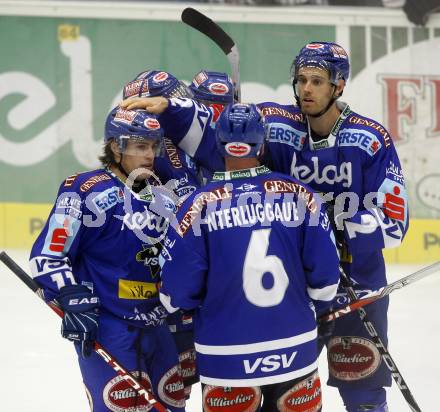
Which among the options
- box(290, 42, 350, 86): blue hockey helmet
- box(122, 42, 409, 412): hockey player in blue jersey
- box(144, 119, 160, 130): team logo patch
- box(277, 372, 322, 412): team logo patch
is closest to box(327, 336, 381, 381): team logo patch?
box(122, 42, 409, 412): hockey player in blue jersey

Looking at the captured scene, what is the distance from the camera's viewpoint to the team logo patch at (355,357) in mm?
3625

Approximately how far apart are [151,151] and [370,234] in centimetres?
75

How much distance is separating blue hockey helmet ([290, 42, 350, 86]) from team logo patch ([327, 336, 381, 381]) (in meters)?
0.88

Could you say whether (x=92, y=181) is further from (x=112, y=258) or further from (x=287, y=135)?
(x=287, y=135)

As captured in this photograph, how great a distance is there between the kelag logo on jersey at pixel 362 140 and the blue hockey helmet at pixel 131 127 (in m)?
0.61

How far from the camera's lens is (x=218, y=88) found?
4.13 metres

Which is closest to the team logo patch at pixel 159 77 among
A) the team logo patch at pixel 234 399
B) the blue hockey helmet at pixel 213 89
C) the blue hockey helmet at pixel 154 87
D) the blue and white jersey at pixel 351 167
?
the blue hockey helmet at pixel 154 87

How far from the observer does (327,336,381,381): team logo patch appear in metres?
3.62

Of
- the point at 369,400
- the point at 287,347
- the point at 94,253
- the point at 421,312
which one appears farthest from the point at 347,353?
the point at 421,312

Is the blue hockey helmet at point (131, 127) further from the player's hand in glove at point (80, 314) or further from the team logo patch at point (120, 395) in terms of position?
the team logo patch at point (120, 395)

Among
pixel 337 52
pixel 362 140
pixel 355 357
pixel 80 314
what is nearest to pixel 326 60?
pixel 337 52

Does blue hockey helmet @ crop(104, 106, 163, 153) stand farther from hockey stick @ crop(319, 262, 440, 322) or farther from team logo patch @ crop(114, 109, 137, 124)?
hockey stick @ crop(319, 262, 440, 322)

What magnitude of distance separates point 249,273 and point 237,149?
344mm

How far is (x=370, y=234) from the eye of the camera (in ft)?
11.2
